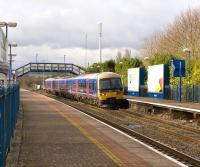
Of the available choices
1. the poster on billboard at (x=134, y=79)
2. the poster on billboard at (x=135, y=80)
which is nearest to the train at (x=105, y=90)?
the poster on billboard at (x=135, y=80)

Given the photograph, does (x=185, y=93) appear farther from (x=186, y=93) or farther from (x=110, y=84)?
(x=110, y=84)

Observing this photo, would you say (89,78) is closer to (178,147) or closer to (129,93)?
(129,93)

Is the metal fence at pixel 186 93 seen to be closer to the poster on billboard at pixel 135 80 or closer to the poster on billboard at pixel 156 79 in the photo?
the poster on billboard at pixel 156 79

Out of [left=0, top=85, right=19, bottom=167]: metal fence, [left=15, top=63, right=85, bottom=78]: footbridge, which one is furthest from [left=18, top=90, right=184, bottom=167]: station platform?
[left=15, top=63, right=85, bottom=78]: footbridge

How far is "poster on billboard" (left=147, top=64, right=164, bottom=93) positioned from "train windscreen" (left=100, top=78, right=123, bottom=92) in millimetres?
5947

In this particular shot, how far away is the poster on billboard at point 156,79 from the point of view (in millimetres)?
46188

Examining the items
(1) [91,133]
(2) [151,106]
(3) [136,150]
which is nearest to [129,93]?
(2) [151,106]

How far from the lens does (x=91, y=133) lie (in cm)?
1867

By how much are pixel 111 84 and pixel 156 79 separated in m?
7.57

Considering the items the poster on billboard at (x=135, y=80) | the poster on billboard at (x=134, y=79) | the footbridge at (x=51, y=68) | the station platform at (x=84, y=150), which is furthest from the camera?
the footbridge at (x=51, y=68)

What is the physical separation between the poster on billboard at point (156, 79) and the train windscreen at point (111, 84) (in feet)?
19.5

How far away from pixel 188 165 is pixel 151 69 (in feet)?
119

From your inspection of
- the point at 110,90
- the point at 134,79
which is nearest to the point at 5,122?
the point at 110,90

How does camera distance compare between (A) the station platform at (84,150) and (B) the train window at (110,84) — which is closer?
(A) the station platform at (84,150)
